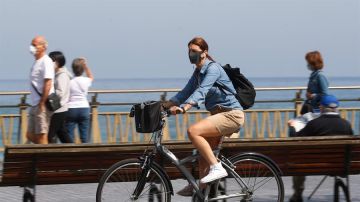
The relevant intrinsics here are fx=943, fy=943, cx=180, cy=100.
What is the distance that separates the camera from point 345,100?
16703mm

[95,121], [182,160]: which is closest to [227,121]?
[182,160]

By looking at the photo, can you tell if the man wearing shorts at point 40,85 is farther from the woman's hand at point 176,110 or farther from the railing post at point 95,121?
the railing post at point 95,121

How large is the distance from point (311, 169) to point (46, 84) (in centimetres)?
327

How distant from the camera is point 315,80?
417 inches

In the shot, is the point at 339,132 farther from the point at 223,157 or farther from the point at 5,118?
the point at 5,118

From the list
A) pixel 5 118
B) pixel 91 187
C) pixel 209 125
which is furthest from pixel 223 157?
pixel 5 118

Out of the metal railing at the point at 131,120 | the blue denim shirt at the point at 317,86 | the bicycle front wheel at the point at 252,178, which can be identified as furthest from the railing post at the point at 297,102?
the bicycle front wheel at the point at 252,178

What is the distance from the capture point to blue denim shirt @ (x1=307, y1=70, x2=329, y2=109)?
10.5 meters

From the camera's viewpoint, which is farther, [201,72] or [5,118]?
[5,118]

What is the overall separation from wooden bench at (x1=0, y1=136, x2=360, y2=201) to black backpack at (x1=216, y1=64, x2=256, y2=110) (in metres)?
0.42

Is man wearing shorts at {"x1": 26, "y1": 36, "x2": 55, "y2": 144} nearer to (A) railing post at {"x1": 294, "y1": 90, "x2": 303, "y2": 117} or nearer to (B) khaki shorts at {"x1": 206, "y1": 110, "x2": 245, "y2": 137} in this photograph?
(B) khaki shorts at {"x1": 206, "y1": 110, "x2": 245, "y2": 137}

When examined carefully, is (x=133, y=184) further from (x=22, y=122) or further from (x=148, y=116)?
(x=22, y=122)

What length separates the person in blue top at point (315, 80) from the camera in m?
10.5

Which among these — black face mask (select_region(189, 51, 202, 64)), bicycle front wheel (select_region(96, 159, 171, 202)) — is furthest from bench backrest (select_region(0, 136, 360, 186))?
black face mask (select_region(189, 51, 202, 64))
